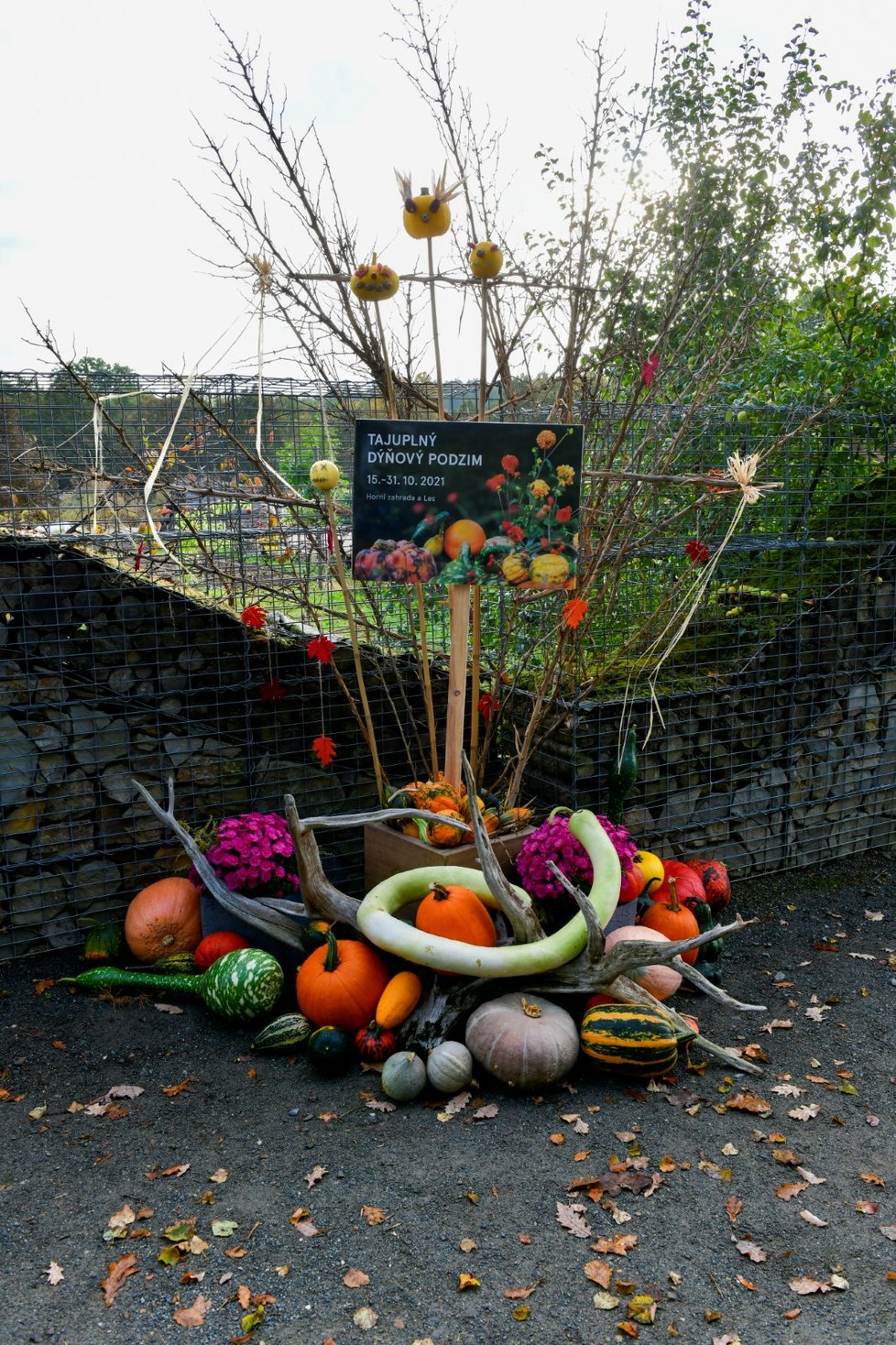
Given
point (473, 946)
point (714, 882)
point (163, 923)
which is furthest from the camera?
point (714, 882)

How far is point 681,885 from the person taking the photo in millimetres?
4191

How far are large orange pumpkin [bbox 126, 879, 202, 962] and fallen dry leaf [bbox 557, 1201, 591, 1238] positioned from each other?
6.21 ft

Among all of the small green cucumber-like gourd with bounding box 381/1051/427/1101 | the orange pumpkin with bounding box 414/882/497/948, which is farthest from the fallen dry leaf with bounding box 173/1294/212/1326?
the orange pumpkin with bounding box 414/882/497/948

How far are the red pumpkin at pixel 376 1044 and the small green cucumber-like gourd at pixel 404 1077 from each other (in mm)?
153

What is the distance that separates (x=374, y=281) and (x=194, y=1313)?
317 cm

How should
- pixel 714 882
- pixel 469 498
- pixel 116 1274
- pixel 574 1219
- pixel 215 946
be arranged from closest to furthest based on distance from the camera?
pixel 116 1274, pixel 574 1219, pixel 469 498, pixel 215 946, pixel 714 882

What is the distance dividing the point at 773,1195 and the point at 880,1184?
0.31 m

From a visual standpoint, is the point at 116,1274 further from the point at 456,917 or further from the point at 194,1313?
the point at 456,917

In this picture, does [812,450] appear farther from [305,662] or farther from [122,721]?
[122,721]

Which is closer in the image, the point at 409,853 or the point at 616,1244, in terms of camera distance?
the point at 616,1244

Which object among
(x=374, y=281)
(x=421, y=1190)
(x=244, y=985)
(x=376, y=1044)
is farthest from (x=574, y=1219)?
(x=374, y=281)

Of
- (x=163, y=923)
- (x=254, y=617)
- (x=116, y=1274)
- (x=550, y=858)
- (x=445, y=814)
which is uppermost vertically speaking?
(x=254, y=617)

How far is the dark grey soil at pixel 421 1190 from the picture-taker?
2246mm

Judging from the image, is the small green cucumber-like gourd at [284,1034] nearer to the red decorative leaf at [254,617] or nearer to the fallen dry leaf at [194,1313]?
the fallen dry leaf at [194,1313]
